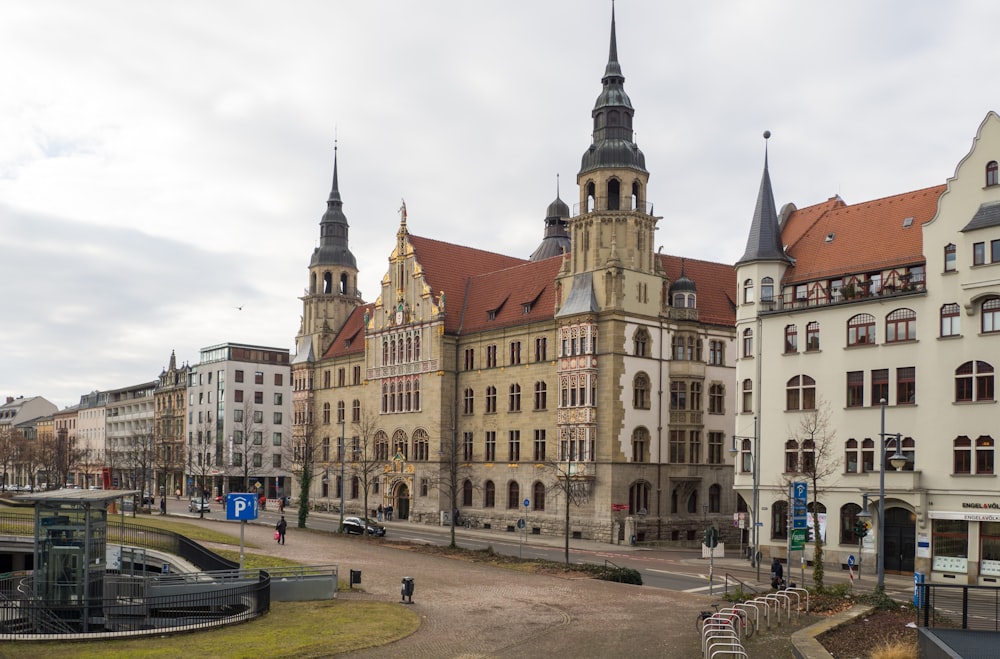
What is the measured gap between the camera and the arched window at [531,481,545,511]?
7750 cm

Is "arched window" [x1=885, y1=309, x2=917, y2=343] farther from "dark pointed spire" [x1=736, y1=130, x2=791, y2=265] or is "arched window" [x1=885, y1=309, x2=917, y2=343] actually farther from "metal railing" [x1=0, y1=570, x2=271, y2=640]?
"metal railing" [x1=0, y1=570, x2=271, y2=640]

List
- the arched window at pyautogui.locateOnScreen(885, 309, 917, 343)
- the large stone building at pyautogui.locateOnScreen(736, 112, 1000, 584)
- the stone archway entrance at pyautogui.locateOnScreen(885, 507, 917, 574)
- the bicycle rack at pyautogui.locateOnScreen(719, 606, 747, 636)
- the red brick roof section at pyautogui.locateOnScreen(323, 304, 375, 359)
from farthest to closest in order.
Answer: the red brick roof section at pyautogui.locateOnScreen(323, 304, 375, 359)
the arched window at pyautogui.locateOnScreen(885, 309, 917, 343)
the stone archway entrance at pyautogui.locateOnScreen(885, 507, 917, 574)
the large stone building at pyautogui.locateOnScreen(736, 112, 1000, 584)
the bicycle rack at pyautogui.locateOnScreen(719, 606, 747, 636)

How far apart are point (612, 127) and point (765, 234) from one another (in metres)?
19.8

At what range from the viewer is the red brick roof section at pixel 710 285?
79750 mm

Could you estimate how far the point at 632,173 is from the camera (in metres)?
74.9

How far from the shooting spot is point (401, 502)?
91375 millimetres

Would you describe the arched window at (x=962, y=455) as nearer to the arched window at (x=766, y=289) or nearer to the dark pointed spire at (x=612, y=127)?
the arched window at (x=766, y=289)

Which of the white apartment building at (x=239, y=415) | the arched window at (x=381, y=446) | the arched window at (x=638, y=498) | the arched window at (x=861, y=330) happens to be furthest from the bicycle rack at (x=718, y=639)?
the white apartment building at (x=239, y=415)

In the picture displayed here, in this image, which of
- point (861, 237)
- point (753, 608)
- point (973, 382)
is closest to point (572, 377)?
point (861, 237)

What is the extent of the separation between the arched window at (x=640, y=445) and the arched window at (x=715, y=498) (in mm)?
6895

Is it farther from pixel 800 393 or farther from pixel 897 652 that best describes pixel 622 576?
pixel 897 652

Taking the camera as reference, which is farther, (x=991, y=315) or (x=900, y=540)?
(x=900, y=540)

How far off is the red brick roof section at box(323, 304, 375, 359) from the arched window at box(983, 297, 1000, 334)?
6144 cm

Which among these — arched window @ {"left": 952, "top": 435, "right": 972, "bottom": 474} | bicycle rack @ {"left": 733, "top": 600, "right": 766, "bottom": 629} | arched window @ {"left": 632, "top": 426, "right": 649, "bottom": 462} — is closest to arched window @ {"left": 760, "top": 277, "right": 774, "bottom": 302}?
arched window @ {"left": 952, "top": 435, "right": 972, "bottom": 474}
